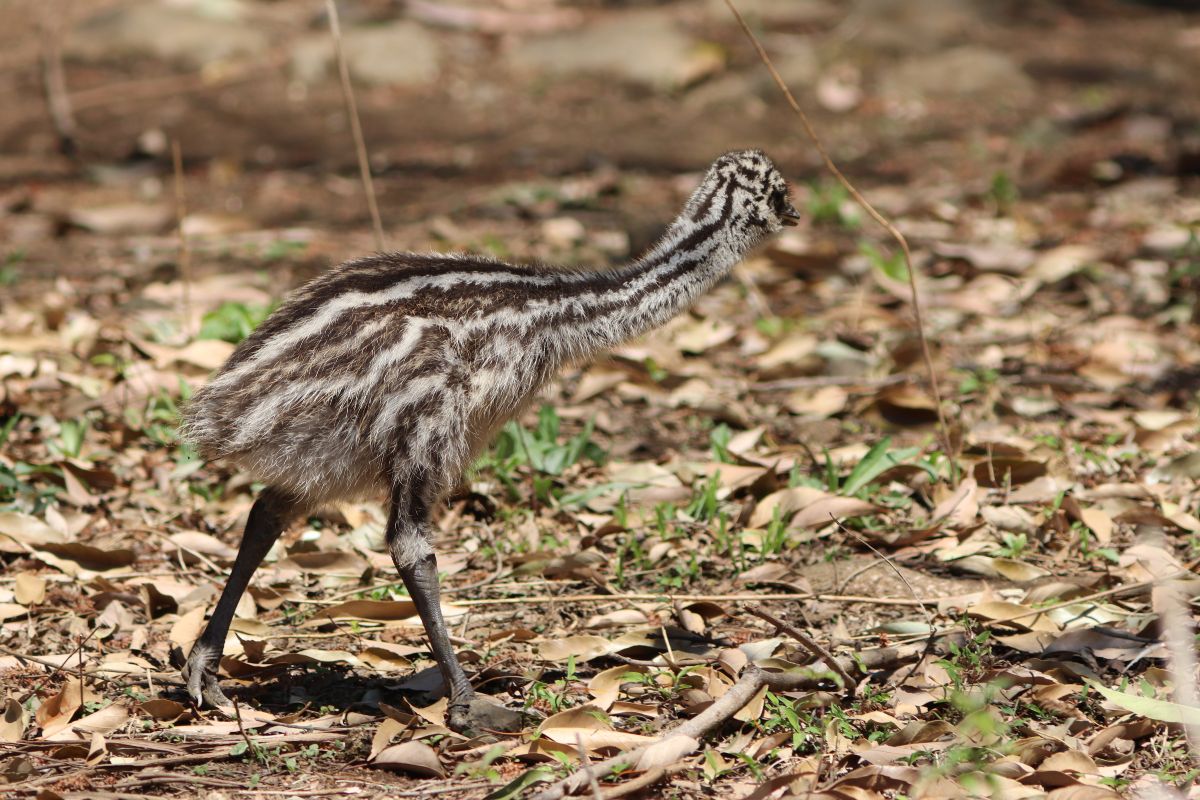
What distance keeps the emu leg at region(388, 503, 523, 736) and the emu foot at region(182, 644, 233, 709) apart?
0.72 meters

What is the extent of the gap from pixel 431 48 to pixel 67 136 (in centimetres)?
363

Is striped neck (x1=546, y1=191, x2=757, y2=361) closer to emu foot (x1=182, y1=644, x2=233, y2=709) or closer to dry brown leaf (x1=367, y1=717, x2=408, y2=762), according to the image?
dry brown leaf (x1=367, y1=717, x2=408, y2=762)

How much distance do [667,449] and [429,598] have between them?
2309 millimetres

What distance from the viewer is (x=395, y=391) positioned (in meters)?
4.27

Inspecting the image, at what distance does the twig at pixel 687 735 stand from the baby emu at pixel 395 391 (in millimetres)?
507

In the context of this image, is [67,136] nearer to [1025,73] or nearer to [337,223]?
[337,223]

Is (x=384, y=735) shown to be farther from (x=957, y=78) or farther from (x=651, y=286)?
(x=957, y=78)

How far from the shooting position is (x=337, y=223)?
380 inches

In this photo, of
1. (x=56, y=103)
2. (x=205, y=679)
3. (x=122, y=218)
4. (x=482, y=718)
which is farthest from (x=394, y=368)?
(x=56, y=103)

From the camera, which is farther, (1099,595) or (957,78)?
(957,78)

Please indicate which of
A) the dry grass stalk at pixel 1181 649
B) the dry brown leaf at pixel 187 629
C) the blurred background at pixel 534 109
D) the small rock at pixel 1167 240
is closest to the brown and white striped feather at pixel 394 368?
the dry brown leaf at pixel 187 629

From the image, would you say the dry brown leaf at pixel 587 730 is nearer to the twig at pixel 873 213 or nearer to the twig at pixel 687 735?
the twig at pixel 687 735

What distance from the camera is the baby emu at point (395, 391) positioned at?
4289 millimetres

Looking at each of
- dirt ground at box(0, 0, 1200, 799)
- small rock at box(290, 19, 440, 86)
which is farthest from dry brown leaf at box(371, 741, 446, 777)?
small rock at box(290, 19, 440, 86)
